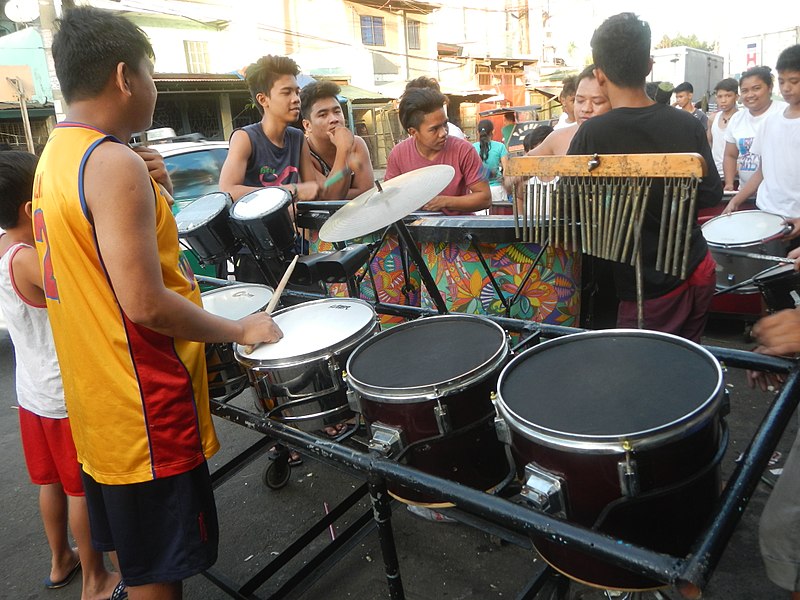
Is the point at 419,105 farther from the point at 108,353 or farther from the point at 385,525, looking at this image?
the point at 385,525

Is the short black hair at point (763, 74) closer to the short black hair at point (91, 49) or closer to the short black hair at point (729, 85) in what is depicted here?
the short black hair at point (729, 85)

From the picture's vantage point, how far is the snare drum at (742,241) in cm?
347

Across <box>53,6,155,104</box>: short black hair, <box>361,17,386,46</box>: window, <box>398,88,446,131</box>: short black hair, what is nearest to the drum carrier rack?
<box>53,6,155,104</box>: short black hair

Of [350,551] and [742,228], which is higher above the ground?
[742,228]

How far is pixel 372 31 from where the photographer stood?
27641 millimetres

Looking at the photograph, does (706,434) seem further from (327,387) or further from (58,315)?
(58,315)

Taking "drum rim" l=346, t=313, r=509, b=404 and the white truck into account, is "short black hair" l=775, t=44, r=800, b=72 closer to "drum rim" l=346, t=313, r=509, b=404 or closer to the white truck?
"drum rim" l=346, t=313, r=509, b=404

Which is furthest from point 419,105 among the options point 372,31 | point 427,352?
point 372,31

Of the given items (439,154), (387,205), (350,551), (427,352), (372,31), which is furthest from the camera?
(372,31)

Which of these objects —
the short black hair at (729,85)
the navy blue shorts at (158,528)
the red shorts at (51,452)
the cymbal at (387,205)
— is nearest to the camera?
the navy blue shorts at (158,528)

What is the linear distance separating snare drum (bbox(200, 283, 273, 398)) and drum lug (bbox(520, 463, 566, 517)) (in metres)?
1.24

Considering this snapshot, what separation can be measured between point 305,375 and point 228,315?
2.50 feet

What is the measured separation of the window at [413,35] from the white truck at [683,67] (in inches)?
645

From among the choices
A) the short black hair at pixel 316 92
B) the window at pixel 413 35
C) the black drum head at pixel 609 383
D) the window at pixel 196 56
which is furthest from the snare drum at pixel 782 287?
the window at pixel 413 35
